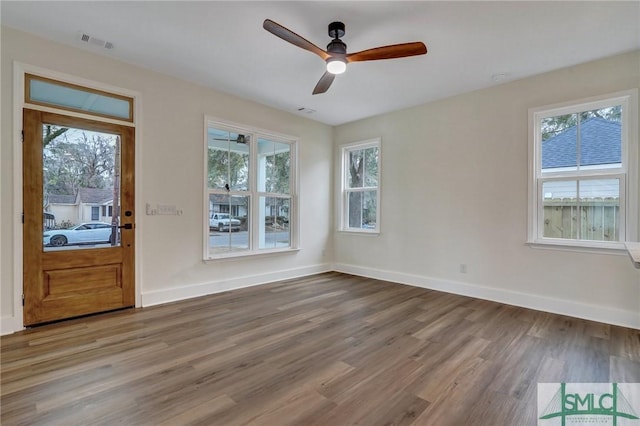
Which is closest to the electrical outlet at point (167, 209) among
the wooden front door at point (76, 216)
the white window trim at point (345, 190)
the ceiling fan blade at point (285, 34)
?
the wooden front door at point (76, 216)

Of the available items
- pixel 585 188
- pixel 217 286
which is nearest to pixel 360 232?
pixel 217 286

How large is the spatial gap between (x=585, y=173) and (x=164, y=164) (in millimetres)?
4892

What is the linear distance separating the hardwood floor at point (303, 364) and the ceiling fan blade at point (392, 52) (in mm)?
2493

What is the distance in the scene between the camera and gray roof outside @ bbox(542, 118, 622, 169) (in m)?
3.23

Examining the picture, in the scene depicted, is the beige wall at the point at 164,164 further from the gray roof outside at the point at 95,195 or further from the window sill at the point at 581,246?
the window sill at the point at 581,246

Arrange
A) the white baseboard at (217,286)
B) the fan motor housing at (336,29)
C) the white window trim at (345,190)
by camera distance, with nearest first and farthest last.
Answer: the fan motor housing at (336,29) < the white baseboard at (217,286) < the white window trim at (345,190)

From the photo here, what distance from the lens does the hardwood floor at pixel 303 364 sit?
5.77 ft

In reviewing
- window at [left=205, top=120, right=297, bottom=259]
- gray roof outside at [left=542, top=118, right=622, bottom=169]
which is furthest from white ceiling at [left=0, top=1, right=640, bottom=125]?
window at [left=205, top=120, right=297, bottom=259]

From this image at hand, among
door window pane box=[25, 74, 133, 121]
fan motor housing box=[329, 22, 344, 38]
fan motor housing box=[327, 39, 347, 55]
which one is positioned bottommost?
door window pane box=[25, 74, 133, 121]

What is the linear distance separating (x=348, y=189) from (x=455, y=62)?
9.43ft

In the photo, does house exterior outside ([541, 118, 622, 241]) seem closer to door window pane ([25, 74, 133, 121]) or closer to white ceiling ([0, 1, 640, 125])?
white ceiling ([0, 1, 640, 125])

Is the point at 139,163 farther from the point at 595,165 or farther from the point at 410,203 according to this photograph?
the point at 595,165

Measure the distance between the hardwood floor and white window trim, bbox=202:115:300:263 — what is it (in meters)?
1.02

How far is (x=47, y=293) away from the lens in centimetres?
305
